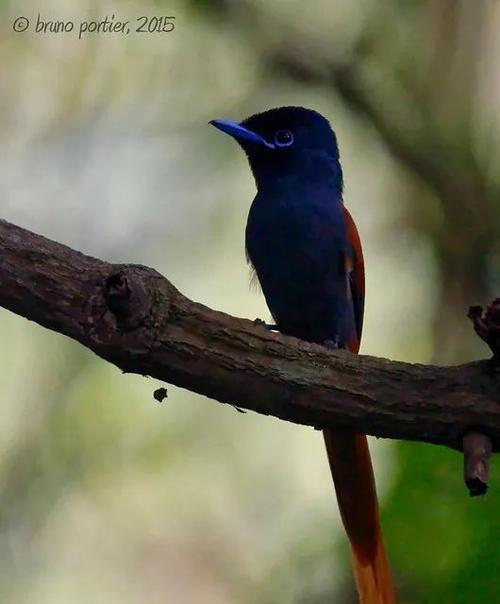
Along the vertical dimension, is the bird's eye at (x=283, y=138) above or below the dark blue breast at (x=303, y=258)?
above

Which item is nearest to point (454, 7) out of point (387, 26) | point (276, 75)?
point (387, 26)

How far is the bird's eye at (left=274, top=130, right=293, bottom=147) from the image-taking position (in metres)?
3.34

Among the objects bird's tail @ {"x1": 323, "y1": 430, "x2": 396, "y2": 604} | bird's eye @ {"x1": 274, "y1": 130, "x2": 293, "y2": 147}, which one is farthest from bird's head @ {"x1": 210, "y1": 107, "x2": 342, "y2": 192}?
bird's tail @ {"x1": 323, "y1": 430, "x2": 396, "y2": 604}

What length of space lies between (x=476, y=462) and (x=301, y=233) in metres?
1.18

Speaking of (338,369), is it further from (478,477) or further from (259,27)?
(259,27)

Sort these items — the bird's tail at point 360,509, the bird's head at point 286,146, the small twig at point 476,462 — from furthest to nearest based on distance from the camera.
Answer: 1. the bird's head at point 286,146
2. the bird's tail at point 360,509
3. the small twig at point 476,462

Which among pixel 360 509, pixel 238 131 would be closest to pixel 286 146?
pixel 238 131

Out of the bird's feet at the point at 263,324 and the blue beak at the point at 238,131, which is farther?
the blue beak at the point at 238,131

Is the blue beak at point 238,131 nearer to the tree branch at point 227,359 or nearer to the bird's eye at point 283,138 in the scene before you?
the bird's eye at point 283,138

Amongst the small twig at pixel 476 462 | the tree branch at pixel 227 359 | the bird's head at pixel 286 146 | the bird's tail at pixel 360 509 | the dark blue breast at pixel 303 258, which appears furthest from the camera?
the bird's head at pixel 286 146

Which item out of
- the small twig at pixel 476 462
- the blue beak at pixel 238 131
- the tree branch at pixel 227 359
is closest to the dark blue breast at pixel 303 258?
the blue beak at pixel 238 131

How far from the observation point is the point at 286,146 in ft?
11.0

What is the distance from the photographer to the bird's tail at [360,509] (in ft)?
8.61

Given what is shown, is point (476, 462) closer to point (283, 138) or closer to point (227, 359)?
point (227, 359)
